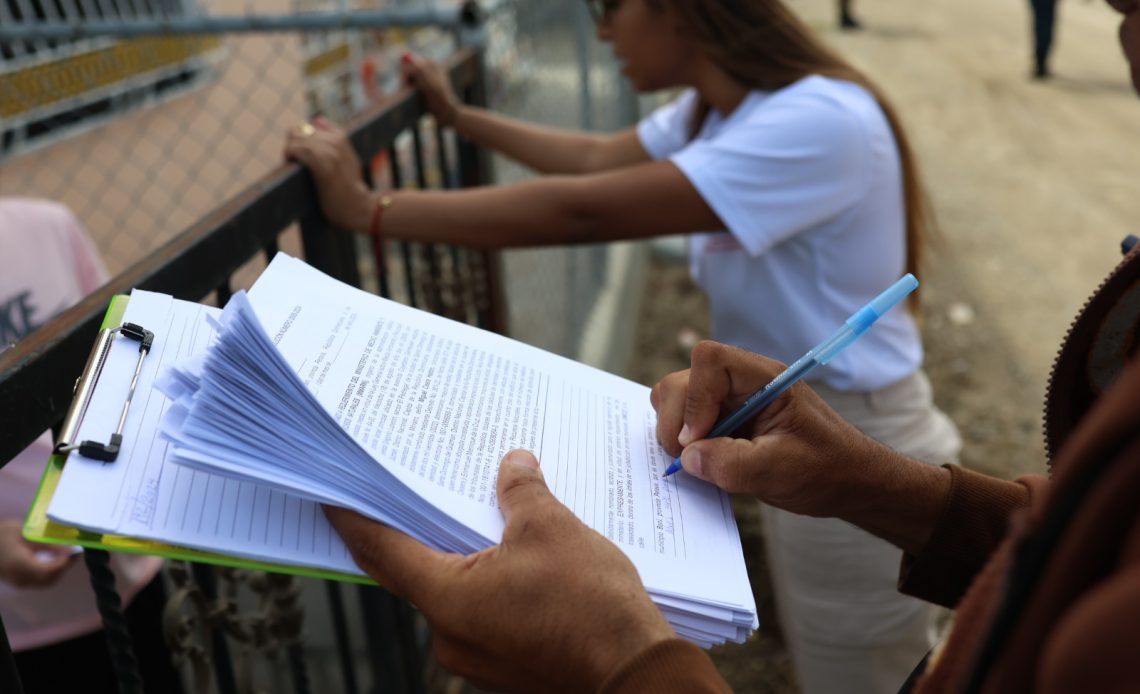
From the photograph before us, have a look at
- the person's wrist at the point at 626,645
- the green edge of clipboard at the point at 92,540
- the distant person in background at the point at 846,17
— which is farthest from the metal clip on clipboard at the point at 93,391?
the distant person in background at the point at 846,17

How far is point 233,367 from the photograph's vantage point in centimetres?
78

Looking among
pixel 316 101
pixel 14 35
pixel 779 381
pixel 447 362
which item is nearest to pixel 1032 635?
pixel 779 381

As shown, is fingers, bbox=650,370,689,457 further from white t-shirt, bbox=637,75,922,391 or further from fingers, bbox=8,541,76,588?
fingers, bbox=8,541,76,588

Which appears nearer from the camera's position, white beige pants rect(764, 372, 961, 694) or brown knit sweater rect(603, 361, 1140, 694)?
brown knit sweater rect(603, 361, 1140, 694)

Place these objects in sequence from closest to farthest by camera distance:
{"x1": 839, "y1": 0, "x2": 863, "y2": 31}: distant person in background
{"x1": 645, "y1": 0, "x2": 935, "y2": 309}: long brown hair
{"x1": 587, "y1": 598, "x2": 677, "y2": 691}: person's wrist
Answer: {"x1": 587, "y1": 598, "x2": 677, "y2": 691}: person's wrist < {"x1": 645, "y1": 0, "x2": 935, "y2": 309}: long brown hair < {"x1": 839, "y1": 0, "x2": 863, "y2": 31}: distant person in background

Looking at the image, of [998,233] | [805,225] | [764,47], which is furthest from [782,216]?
[998,233]

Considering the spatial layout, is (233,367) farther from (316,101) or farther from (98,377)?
(316,101)

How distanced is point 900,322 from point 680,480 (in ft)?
3.97

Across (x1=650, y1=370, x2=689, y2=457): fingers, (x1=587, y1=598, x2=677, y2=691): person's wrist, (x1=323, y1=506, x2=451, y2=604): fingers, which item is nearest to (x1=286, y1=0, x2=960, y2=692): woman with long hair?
(x1=650, y1=370, x2=689, y2=457): fingers

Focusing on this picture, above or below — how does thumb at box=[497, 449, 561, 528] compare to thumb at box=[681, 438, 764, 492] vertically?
above

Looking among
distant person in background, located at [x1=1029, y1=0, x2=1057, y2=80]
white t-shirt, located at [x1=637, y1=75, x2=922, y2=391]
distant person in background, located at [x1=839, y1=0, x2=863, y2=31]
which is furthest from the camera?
distant person in background, located at [x1=839, y1=0, x2=863, y2=31]

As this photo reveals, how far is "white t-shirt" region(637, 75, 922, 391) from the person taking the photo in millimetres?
1790

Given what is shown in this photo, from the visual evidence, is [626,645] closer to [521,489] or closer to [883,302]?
[521,489]

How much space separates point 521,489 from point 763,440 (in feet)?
0.97
